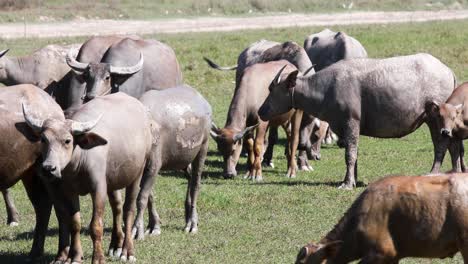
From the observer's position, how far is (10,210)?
15125mm

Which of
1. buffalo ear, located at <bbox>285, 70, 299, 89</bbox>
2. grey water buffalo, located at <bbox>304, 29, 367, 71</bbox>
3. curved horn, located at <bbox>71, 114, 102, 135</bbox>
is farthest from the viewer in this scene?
grey water buffalo, located at <bbox>304, 29, 367, 71</bbox>

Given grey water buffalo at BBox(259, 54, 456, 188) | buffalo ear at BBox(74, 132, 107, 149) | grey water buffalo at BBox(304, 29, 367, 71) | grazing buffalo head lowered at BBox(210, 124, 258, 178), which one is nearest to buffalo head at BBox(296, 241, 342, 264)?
buffalo ear at BBox(74, 132, 107, 149)

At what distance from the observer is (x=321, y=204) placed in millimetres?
16141

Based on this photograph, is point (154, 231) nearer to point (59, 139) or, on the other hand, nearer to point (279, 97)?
point (59, 139)

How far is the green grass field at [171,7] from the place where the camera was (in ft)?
169

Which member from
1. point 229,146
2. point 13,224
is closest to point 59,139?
point 13,224

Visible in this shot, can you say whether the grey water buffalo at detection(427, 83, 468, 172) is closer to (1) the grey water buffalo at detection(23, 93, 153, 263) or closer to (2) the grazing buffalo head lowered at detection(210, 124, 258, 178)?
(2) the grazing buffalo head lowered at detection(210, 124, 258, 178)

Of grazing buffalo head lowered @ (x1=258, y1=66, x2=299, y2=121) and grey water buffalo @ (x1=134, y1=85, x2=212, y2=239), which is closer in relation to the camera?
grey water buffalo @ (x1=134, y1=85, x2=212, y2=239)

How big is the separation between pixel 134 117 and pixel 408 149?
391 inches

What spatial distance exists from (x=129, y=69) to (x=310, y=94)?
2.90m

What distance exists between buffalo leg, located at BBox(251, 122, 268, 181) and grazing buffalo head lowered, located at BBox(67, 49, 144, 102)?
8.80 feet

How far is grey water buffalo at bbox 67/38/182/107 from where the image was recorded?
18125 mm

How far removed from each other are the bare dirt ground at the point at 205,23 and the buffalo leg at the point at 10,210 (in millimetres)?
25434

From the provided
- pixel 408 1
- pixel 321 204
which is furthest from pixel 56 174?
pixel 408 1
